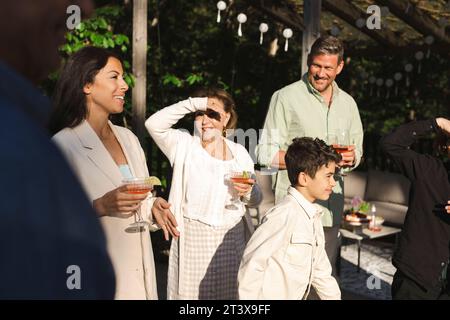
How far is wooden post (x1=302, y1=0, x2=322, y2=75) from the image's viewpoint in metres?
5.86

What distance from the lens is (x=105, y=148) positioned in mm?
→ 2646

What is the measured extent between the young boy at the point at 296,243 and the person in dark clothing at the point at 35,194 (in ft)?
8.04

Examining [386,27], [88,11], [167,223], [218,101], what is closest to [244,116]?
[386,27]

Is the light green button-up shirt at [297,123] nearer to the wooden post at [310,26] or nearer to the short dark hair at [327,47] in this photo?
the short dark hair at [327,47]

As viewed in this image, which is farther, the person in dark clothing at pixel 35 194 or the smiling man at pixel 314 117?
the smiling man at pixel 314 117

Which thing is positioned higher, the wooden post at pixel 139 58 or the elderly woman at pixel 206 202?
the wooden post at pixel 139 58

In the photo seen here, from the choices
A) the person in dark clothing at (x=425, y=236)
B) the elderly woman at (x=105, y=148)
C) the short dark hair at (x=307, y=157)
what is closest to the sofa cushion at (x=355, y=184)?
the person in dark clothing at (x=425, y=236)

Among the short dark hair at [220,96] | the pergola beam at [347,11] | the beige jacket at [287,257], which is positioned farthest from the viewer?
the pergola beam at [347,11]

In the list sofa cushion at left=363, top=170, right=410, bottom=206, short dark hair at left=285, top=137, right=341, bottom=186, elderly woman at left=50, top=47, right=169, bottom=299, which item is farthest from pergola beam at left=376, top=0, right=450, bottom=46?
elderly woman at left=50, top=47, right=169, bottom=299

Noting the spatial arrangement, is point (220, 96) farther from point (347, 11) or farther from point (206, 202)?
point (347, 11)

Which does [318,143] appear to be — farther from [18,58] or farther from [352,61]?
[352,61]

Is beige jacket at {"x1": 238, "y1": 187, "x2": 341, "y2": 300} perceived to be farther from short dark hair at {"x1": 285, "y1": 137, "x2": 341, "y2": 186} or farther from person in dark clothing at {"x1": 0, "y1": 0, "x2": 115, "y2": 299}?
person in dark clothing at {"x1": 0, "y1": 0, "x2": 115, "y2": 299}

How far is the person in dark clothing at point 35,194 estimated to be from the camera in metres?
0.42

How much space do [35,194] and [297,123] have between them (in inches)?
136
